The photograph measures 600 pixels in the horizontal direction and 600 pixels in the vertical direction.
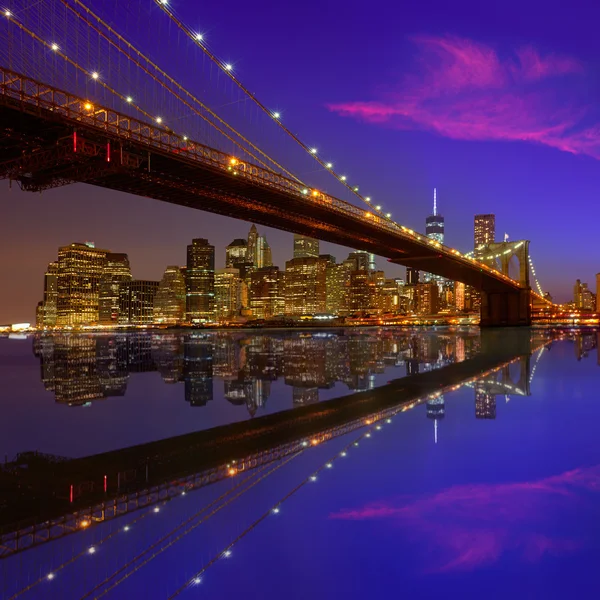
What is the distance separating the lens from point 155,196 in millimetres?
31438

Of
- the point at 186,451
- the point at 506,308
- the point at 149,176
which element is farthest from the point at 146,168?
the point at 506,308

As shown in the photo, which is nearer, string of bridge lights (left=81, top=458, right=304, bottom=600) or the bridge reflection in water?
string of bridge lights (left=81, top=458, right=304, bottom=600)

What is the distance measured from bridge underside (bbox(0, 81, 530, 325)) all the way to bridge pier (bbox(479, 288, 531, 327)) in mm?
26316

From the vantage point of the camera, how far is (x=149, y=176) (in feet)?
89.5

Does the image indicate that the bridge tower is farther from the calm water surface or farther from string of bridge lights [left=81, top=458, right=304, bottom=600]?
string of bridge lights [left=81, top=458, right=304, bottom=600]

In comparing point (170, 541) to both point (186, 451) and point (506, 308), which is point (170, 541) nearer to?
point (186, 451)

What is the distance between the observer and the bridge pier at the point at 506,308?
237 feet

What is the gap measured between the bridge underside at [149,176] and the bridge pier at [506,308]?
26.3 m

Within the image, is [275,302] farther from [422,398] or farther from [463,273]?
[422,398]

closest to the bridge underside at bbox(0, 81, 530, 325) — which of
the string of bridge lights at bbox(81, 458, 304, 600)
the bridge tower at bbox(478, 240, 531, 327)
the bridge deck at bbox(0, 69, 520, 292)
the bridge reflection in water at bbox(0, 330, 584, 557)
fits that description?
the bridge deck at bbox(0, 69, 520, 292)

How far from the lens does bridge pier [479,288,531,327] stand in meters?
72.2

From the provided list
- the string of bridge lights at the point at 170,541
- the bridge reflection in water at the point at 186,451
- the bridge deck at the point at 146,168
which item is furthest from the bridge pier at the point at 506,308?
the string of bridge lights at the point at 170,541

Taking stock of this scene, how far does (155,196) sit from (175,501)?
92.2ft

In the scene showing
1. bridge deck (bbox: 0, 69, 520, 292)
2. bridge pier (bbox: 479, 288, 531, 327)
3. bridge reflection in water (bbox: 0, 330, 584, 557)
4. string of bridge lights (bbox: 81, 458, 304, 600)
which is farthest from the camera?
bridge pier (bbox: 479, 288, 531, 327)
